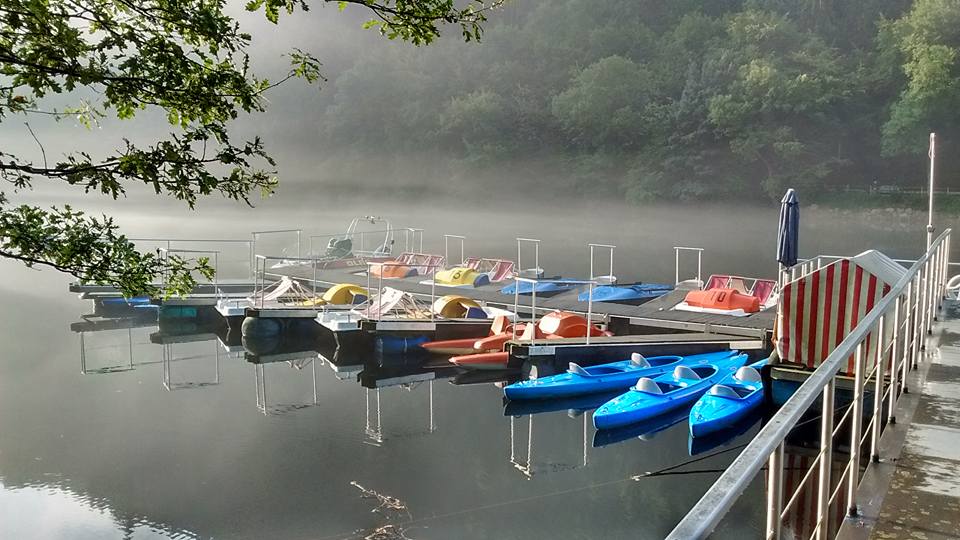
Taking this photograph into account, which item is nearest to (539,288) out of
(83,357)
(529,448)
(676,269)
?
(676,269)

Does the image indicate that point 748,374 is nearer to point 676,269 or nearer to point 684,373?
point 684,373

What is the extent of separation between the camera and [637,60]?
56969mm

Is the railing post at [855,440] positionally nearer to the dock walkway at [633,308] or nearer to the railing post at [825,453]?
the railing post at [825,453]

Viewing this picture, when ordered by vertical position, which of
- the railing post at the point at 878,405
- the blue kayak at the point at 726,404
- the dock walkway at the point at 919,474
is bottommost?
the blue kayak at the point at 726,404

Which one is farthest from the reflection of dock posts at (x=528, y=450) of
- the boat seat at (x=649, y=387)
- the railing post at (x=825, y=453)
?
the railing post at (x=825, y=453)

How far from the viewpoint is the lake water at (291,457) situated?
878 centimetres

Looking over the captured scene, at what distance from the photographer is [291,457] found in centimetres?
1089

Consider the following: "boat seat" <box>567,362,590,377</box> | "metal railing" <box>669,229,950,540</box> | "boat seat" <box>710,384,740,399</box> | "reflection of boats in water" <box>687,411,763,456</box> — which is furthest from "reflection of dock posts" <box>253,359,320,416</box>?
"metal railing" <box>669,229,950,540</box>

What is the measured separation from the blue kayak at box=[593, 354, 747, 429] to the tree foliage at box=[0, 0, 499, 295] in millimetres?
7206

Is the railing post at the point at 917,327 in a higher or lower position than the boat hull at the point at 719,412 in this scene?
higher

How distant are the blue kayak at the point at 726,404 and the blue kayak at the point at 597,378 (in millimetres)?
1634

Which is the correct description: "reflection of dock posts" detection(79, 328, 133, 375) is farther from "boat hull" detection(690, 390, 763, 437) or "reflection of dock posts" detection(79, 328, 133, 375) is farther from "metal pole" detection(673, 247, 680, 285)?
"metal pole" detection(673, 247, 680, 285)

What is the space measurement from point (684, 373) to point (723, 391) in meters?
1.28

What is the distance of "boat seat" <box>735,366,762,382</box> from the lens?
1109 cm
